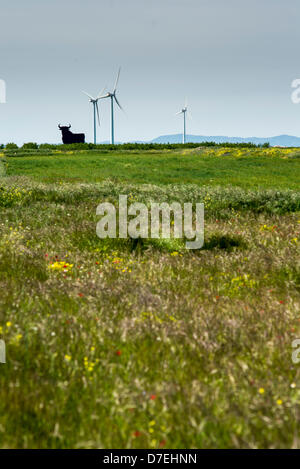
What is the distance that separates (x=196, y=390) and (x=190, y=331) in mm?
1058

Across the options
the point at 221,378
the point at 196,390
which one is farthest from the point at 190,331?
the point at 196,390

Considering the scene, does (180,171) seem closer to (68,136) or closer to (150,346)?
(150,346)

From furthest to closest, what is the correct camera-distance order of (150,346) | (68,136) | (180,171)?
1. (68,136)
2. (180,171)
3. (150,346)

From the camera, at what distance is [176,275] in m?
5.90

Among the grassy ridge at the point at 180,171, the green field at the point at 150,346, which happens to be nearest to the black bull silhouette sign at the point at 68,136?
the grassy ridge at the point at 180,171

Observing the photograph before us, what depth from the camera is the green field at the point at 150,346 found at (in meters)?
2.44

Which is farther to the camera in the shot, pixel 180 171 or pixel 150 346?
pixel 180 171


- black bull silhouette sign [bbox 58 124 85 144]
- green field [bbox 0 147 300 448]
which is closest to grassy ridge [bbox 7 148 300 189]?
green field [bbox 0 147 300 448]

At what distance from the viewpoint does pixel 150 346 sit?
3473 millimetres

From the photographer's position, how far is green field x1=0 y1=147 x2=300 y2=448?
2436 mm

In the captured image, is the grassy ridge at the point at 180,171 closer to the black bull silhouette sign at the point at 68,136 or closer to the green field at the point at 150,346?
the green field at the point at 150,346

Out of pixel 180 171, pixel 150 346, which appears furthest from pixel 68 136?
pixel 150 346

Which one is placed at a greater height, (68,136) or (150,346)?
(68,136)

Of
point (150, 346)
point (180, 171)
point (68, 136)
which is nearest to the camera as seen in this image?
point (150, 346)
